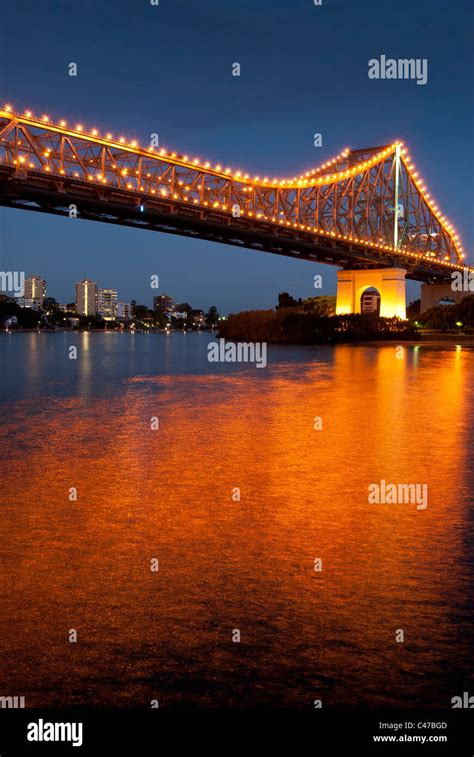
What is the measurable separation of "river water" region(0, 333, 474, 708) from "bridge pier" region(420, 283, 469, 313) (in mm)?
101349

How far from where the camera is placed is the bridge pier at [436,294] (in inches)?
4350

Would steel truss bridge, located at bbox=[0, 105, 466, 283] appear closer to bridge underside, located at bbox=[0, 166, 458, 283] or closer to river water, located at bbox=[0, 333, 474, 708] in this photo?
bridge underside, located at bbox=[0, 166, 458, 283]

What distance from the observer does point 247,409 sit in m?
17.0

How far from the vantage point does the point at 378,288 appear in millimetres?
85312

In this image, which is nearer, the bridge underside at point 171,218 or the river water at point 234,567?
the river water at point 234,567

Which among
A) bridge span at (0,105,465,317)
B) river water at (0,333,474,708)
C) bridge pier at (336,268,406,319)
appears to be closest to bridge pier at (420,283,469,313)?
bridge span at (0,105,465,317)

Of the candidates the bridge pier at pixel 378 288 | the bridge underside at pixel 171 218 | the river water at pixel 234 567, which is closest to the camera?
the river water at pixel 234 567

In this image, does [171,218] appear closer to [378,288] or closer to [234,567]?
[378,288]

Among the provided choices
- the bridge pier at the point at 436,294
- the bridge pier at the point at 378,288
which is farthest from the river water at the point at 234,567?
the bridge pier at the point at 436,294

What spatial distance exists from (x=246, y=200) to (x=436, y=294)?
50.2 meters

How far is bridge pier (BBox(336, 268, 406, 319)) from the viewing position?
275 ft

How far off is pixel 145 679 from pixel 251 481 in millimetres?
5166

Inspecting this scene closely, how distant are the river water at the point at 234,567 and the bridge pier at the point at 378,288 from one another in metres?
72.3

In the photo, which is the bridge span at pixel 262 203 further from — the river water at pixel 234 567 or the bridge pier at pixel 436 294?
Result: the river water at pixel 234 567
